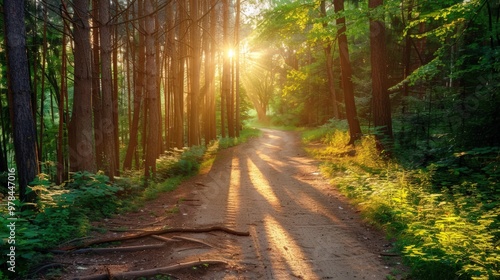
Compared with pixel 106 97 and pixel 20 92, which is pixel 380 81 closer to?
pixel 106 97

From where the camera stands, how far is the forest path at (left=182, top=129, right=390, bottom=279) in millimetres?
5164

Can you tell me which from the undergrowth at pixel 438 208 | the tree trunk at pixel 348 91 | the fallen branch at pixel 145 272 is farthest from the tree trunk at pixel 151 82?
the tree trunk at pixel 348 91

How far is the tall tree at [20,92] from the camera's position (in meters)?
6.30

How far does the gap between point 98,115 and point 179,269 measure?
10872 mm

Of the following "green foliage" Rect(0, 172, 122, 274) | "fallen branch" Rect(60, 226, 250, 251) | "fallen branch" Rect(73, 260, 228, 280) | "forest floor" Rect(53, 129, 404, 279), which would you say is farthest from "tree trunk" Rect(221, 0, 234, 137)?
"fallen branch" Rect(73, 260, 228, 280)

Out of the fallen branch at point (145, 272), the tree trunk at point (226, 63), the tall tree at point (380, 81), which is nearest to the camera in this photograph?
the fallen branch at point (145, 272)

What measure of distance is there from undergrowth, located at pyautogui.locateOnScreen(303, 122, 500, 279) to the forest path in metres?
0.47

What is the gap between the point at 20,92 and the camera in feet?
20.9

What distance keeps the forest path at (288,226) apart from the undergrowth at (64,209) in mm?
1834

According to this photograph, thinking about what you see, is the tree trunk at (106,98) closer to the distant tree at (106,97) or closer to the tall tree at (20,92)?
the distant tree at (106,97)

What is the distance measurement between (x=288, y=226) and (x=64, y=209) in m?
4.41

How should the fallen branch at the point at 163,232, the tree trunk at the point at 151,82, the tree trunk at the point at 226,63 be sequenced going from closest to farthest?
the fallen branch at the point at 163,232
the tree trunk at the point at 151,82
the tree trunk at the point at 226,63

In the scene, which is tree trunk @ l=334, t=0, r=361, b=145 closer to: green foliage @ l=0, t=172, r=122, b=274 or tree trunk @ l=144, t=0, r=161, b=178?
tree trunk @ l=144, t=0, r=161, b=178

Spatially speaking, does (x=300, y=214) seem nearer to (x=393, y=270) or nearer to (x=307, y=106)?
(x=393, y=270)
